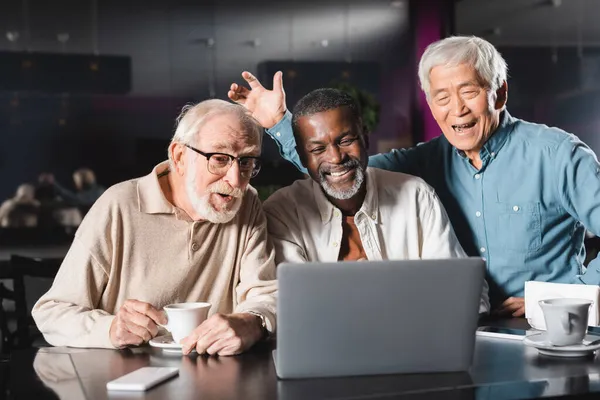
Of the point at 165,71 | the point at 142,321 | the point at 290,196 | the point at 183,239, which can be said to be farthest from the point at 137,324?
the point at 165,71

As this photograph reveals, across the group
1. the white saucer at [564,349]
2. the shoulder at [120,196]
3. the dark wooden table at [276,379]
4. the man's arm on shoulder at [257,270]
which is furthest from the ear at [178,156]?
the white saucer at [564,349]

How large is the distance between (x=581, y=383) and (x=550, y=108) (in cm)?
480

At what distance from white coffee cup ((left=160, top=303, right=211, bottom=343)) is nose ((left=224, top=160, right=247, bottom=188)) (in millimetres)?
409

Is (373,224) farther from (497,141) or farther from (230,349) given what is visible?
(230,349)

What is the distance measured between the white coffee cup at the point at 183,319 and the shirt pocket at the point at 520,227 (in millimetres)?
1207

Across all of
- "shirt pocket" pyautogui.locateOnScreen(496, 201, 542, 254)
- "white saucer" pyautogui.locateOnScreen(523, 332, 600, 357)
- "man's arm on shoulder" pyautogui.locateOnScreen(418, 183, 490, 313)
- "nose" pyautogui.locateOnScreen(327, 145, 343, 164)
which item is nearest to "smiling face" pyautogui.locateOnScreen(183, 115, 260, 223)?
"nose" pyautogui.locateOnScreen(327, 145, 343, 164)

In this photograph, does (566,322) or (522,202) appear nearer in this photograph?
(566,322)

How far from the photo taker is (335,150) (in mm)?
2166

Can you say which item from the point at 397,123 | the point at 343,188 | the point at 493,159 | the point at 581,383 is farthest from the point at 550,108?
the point at 581,383

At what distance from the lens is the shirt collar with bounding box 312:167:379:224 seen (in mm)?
2250

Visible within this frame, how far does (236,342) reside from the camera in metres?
1.67

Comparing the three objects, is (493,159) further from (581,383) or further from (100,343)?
(100,343)

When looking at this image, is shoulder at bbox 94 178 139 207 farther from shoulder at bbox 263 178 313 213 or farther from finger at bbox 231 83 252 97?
finger at bbox 231 83 252 97

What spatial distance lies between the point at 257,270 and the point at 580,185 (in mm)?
1109
